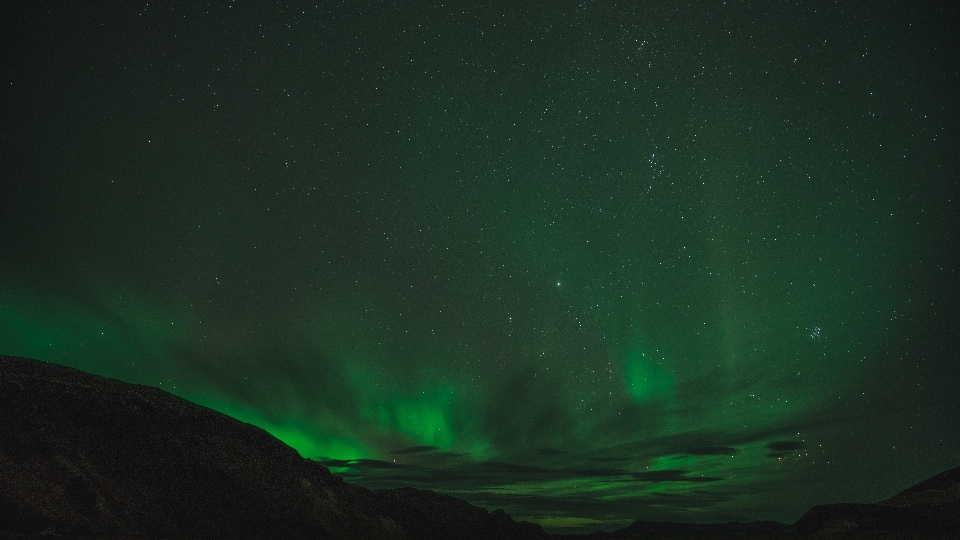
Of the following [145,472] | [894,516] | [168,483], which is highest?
[145,472]

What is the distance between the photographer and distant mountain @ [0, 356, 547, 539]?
48.2 metres

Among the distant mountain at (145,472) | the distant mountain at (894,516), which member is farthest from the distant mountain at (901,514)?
the distant mountain at (145,472)

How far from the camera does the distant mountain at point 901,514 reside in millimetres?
68938

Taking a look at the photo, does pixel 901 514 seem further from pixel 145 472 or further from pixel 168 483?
pixel 145 472

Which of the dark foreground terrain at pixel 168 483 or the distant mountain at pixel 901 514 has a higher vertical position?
the dark foreground terrain at pixel 168 483

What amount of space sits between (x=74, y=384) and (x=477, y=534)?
74.2 m

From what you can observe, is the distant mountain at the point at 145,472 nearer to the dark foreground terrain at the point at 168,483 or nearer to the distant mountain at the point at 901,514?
the dark foreground terrain at the point at 168,483

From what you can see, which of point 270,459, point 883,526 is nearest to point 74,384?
point 270,459

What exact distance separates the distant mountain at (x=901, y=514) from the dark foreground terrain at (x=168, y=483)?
0.72ft

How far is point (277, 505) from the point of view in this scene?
6525cm

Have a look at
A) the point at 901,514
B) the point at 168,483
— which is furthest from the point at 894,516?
the point at 168,483

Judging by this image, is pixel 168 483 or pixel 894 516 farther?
pixel 894 516

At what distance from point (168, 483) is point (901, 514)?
305ft

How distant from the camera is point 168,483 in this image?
5809cm
